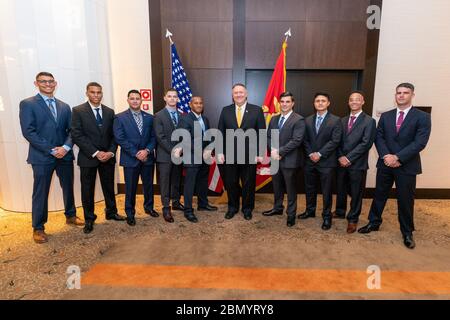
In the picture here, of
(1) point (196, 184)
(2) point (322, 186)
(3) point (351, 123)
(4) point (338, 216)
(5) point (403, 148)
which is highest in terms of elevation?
(3) point (351, 123)

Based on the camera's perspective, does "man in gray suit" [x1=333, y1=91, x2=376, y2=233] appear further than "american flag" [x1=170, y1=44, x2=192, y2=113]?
No

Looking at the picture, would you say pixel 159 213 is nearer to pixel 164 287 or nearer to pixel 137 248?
pixel 137 248

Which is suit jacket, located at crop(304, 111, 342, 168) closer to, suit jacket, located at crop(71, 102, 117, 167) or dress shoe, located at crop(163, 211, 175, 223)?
dress shoe, located at crop(163, 211, 175, 223)

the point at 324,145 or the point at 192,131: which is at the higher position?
the point at 192,131

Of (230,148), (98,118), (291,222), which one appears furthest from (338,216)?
(98,118)

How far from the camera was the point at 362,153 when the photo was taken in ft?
9.86

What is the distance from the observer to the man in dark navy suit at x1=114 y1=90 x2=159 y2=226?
317cm

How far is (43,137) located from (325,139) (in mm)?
3095

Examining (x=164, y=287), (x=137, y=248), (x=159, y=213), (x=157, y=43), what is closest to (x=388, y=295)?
(x=164, y=287)

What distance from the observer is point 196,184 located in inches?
150

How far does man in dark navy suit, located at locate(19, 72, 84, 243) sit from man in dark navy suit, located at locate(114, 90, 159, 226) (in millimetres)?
564

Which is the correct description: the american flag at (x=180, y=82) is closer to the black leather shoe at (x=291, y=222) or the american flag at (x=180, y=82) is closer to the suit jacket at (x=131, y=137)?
the suit jacket at (x=131, y=137)

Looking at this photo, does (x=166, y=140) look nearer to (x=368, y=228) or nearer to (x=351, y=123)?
(x=351, y=123)

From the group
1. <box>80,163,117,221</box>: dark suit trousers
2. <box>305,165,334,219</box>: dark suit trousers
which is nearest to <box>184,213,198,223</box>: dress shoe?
<box>80,163,117,221</box>: dark suit trousers
